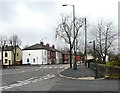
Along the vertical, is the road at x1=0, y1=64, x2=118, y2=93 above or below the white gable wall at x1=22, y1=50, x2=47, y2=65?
below

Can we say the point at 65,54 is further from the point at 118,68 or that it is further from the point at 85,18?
the point at 118,68

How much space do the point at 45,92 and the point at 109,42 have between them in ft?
114

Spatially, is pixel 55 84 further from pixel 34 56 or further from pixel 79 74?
pixel 34 56

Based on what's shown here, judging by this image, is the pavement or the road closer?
the road

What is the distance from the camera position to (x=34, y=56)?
10594 cm

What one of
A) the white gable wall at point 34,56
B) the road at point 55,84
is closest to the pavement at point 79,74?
the road at point 55,84

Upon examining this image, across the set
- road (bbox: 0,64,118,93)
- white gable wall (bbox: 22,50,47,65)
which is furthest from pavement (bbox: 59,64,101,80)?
white gable wall (bbox: 22,50,47,65)

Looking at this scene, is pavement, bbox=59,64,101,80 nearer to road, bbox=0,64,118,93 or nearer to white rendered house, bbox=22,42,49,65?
road, bbox=0,64,118,93

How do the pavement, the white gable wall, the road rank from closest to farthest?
1. the road
2. the pavement
3. the white gable wall

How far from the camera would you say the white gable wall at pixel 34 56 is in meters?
106

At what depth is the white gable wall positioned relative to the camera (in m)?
106

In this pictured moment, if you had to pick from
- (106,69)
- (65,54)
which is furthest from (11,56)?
(106,69)

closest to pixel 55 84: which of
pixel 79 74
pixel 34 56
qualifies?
pixel 79 74

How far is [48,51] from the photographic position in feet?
375
